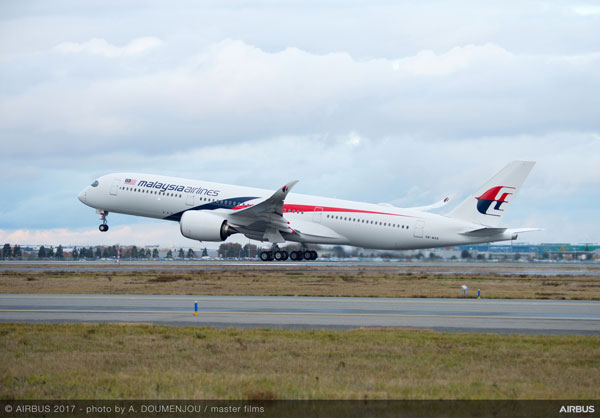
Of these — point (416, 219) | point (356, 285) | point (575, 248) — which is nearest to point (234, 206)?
point (416, 219)

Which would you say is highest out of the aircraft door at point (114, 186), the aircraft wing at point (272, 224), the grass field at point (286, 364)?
the aircraft door at point (114, 186)

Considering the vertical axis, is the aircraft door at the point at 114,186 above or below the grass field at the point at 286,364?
above

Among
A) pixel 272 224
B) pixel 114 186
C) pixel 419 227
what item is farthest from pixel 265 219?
pixel 114 186

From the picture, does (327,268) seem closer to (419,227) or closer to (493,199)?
(419,227)

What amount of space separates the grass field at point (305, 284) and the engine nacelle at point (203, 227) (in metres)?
8.04

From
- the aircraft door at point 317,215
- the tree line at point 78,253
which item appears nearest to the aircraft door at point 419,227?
the aircraft door at point 317,215

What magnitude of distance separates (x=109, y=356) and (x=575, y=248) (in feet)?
290

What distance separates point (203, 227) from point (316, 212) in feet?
29.9

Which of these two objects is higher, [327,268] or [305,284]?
[327,268]

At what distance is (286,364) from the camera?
1313cm

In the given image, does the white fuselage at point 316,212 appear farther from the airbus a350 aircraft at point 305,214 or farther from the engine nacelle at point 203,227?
the engine nacelle at point 203,227

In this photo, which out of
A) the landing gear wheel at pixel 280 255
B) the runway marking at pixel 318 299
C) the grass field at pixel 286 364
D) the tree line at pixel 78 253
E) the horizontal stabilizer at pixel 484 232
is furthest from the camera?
the tree line at pixel 78 253

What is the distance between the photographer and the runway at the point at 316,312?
19.3 metres

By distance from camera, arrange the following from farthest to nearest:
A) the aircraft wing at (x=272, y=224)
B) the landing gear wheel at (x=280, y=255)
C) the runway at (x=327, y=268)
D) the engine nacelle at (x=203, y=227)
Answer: the landing gear wheel at (x=280, y=255) → the engine nacelle at (x=203, y=227) → the aircraft wing at (x=272, y=224) → the runway at (x=327, y=268)
